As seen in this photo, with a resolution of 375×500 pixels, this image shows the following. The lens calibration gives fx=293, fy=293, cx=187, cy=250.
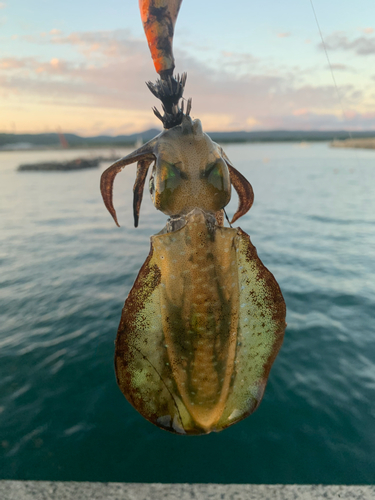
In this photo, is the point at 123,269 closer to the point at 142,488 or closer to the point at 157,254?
the point at 142,488

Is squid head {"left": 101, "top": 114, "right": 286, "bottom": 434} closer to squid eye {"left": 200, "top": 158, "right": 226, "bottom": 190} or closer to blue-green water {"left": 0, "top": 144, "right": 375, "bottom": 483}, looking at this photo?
squid eye {"left": 200, "top": 158, "right": 226, "bottom": 190}

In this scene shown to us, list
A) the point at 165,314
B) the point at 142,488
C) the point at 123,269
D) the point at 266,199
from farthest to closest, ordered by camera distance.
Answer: the point at 266,199 → the point at 123,269 → the point at 142,488 → the point at 165,314

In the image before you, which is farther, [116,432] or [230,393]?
[116,432]

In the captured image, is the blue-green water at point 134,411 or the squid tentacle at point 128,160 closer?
the squid tentacle at point 128,160

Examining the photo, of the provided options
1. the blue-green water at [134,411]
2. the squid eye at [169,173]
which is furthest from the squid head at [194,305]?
the blue-green water at [134,411]

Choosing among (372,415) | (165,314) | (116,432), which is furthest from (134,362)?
(372,415)

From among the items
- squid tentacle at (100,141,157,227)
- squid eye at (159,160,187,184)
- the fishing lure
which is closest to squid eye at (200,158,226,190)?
the fishing lure

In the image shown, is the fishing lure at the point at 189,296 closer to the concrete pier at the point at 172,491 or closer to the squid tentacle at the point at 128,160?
the squid tentacle at the point at 128,160

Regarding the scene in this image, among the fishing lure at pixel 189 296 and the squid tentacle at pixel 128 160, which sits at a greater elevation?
the squid tentacle at pixel 128 160

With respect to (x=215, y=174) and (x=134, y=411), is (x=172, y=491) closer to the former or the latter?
(x=134, y=411)
